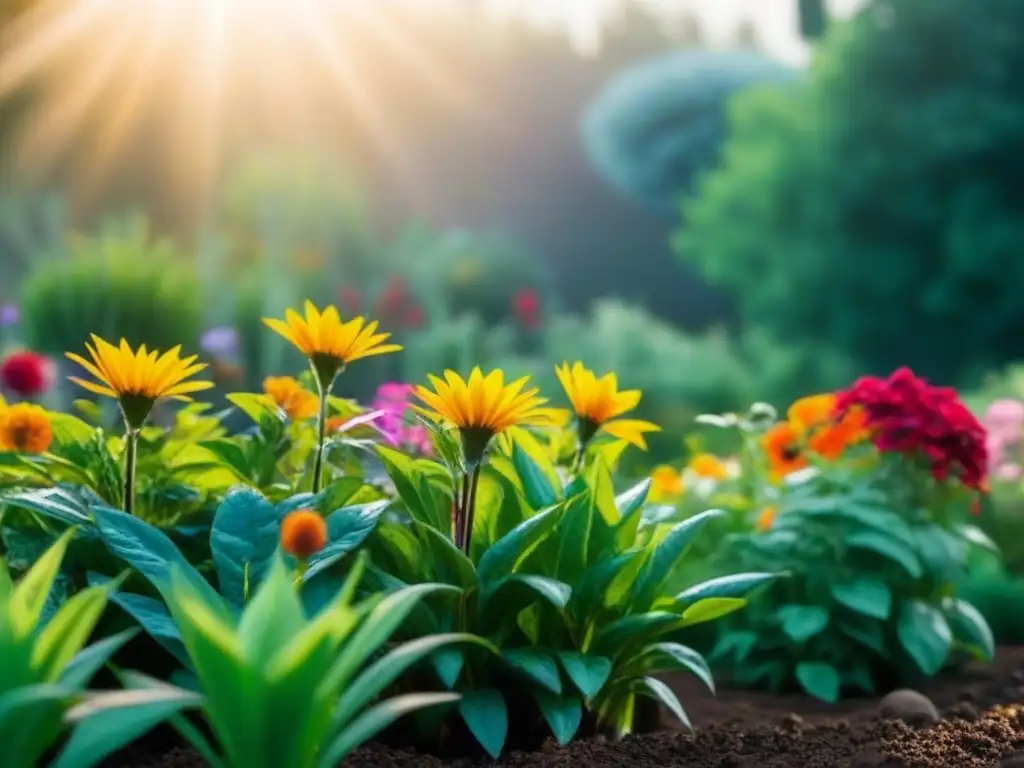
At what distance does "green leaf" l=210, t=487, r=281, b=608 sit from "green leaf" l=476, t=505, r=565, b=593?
305 mm

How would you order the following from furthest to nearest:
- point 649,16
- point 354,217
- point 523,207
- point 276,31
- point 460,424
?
1. point 649,16
2. point 523,207
3. point 276,31
4. point 354,217
5. point 460,424

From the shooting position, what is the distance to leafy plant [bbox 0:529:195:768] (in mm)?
1269

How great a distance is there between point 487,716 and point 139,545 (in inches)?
21.3

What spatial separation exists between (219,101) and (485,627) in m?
12.3

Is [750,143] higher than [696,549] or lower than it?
higher

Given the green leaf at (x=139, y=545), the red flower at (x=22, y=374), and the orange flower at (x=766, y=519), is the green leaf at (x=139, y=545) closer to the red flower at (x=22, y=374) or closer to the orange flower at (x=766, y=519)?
the red flower at (x=22, y=374)

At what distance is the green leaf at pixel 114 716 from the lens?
1.22 meters

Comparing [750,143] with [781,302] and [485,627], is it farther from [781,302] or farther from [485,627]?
[485,627]

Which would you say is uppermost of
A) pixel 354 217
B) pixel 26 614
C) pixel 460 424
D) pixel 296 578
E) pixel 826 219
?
pixel 826 219

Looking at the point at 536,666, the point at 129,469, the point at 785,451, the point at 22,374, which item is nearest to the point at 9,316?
the point at 22,374

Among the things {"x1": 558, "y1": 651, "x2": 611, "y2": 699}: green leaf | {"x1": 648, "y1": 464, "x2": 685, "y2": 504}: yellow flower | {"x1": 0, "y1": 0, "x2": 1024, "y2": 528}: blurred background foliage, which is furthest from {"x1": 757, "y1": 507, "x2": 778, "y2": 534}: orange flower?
{"x1": 0, "y1": 0, "x2": 1024, "y2": 528}: blurred background foliage

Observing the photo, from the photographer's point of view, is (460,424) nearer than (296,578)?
No

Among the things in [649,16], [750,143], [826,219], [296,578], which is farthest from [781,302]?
[296,578]

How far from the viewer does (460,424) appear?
174 cm
